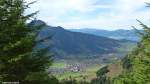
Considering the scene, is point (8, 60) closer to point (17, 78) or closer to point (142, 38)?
point (17, 78)

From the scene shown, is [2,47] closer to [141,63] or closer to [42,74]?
[42,74]

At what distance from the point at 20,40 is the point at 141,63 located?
314 inches

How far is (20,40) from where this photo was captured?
65.2ft

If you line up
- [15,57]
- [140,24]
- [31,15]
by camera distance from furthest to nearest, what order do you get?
[140,24]
[31,15]
[15,57]

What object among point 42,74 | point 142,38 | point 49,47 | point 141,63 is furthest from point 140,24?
point 42,74

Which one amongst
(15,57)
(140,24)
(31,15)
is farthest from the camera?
(140,24)

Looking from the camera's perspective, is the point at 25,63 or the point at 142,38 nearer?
the point at 25,63

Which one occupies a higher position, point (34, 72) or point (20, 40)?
point (20, 40)

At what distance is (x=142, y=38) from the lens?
24.0m

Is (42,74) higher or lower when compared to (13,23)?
lower

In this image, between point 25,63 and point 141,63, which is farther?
point 141,63

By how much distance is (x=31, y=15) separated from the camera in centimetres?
2164

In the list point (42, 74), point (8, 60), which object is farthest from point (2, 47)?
point (42, 74)

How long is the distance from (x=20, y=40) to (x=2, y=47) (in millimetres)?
899
